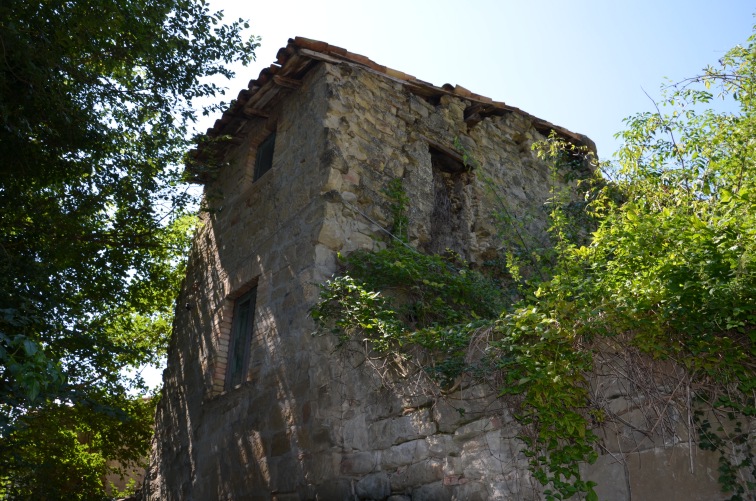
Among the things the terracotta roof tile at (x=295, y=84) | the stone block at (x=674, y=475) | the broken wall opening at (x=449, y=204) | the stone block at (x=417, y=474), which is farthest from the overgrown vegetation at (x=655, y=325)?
the terracotta roof tile at (x=295, y=84)

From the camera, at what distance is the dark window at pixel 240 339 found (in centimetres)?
643

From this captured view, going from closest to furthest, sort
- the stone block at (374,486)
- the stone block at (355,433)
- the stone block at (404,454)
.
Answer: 1. the stone block at (404,454)
2. the stone block at (374,486)
3. the stone block at (355,433)

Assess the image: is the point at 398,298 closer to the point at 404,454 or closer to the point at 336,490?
the point at 404,454

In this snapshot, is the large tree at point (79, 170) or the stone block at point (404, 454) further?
the large tree at point (79, 170)

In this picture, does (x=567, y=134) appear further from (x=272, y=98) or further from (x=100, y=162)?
(x=100, y=162)

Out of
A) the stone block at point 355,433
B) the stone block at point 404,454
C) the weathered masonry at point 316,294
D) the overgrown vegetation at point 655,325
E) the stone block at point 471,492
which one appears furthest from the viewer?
the stone block at point 355,433

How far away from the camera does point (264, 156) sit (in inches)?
300

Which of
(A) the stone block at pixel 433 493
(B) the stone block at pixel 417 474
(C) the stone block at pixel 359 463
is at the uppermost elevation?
(C) the stone block at pixel 359 463

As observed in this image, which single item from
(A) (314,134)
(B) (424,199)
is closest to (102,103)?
(A) (314,134)

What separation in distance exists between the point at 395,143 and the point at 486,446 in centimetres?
378

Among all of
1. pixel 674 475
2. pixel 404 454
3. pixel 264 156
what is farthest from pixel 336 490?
pixel 264 156

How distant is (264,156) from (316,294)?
8.99 feet

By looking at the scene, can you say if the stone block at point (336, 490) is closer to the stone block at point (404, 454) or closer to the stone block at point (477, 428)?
the stone block at point (404, 454)

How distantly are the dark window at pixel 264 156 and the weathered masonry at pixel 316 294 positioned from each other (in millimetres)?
31
